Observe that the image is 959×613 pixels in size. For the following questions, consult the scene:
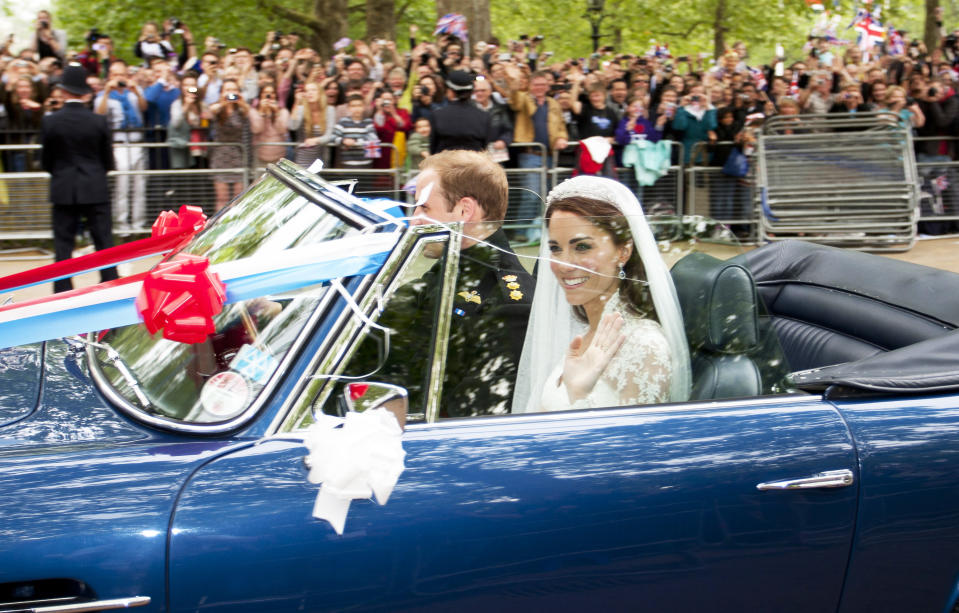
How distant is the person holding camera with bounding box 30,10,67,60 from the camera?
12289 mm

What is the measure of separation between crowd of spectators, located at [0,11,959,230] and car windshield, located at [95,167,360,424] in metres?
6.32

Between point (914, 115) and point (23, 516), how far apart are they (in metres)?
10.8

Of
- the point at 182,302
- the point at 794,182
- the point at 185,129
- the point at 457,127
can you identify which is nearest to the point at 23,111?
the point at 185,129

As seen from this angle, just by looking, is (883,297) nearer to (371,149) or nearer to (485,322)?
(485,322)

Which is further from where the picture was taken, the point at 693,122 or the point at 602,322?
the point at 693,122

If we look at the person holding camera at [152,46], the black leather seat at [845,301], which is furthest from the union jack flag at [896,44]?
the black leather seat at [845,301]

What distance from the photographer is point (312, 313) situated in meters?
2.30

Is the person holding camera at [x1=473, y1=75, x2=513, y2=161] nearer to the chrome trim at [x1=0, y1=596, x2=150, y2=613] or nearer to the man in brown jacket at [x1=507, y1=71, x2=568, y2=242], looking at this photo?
the man in brown jacket at [x1=507, y1=71, x2=568, y2=242]

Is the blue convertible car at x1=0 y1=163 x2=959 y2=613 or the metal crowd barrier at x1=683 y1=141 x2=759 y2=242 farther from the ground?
the metal crowd barrier at x1=683 y1=141 x2=759 y2=242

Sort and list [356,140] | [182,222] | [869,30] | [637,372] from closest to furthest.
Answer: [637,372] < [182,222] < [356,140] < [869,30]

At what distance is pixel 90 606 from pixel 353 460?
0.57m

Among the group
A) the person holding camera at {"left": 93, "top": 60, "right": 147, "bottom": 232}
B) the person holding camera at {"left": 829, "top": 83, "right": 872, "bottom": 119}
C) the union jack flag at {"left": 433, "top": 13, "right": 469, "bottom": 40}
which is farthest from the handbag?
the person holding camera at {"left": 93, "top": 60, "right": 147, "bottom": 232}

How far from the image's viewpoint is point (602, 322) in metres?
2.60

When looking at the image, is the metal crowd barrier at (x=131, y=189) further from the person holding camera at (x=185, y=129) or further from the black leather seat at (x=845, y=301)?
the black leather seat at (x=845, y=301)
